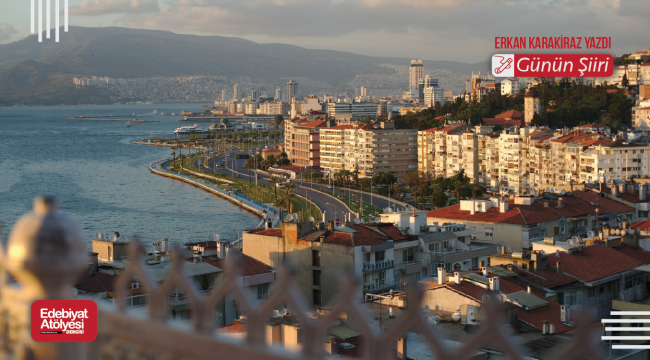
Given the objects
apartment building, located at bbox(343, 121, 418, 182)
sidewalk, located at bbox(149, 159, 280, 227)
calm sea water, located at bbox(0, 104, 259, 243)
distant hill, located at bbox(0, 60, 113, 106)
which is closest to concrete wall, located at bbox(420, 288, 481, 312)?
calm sea water, located at bbox(0, 104, 259, 243)

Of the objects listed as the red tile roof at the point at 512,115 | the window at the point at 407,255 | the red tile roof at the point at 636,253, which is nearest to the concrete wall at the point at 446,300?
the window at the point at 407,255

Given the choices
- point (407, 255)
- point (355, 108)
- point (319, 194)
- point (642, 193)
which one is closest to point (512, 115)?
point (319, 194)

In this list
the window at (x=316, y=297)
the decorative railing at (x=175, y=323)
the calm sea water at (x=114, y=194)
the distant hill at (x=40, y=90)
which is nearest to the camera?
the decorative railing at (x=175, y=323)

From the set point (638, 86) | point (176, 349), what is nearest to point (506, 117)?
point (638, 86)

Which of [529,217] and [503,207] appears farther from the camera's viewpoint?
[503,207]

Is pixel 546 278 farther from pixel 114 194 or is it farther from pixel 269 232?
pixel 114 194

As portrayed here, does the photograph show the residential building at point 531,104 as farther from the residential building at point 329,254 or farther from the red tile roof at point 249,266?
the red tile roof at point 249,266

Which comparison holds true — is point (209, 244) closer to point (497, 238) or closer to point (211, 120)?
point (497, 238)
